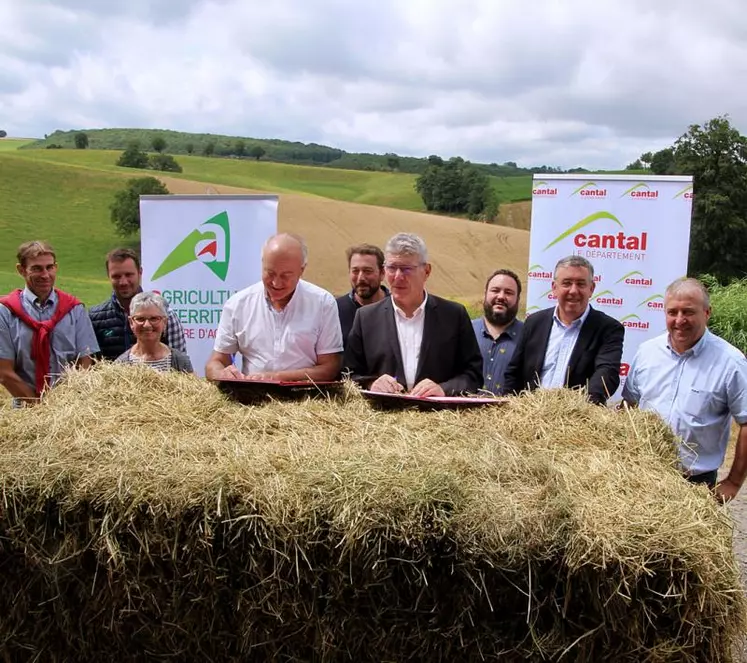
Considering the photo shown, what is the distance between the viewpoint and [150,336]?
13.4 feet

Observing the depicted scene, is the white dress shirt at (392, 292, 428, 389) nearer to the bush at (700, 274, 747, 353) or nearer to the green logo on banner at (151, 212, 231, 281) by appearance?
the green logo on banner at (151, 212, 231, 281)

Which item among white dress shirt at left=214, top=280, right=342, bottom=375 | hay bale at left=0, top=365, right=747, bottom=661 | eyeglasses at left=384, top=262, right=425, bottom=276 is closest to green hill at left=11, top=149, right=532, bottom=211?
white dress shirt at left=214, top=280, right=342, bottom=375

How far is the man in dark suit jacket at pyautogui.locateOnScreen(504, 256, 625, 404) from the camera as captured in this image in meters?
3.63

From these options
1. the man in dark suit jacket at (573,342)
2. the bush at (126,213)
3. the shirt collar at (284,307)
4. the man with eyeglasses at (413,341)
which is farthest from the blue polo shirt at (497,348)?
the bush at (126,213)

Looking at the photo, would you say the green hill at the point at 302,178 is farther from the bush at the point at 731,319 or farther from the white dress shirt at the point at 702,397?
the white dress shirt at the point at 702,397

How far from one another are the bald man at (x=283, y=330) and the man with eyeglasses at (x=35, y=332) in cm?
98

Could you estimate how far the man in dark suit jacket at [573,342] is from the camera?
143 inches

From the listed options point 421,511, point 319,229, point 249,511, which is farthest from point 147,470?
point 319,229

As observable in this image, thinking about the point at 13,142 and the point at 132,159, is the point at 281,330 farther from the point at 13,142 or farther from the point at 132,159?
the point at 13,142

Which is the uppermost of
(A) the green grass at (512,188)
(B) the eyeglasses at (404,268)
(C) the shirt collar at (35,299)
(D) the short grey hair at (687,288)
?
(A) the green grass at (512,188)

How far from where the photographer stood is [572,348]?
12.2ft

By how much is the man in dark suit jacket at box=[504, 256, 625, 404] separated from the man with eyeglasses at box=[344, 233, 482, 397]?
0.32 metres

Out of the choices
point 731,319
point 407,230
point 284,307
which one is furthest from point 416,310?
point 407,230

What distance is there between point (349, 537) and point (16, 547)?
1216 mm
